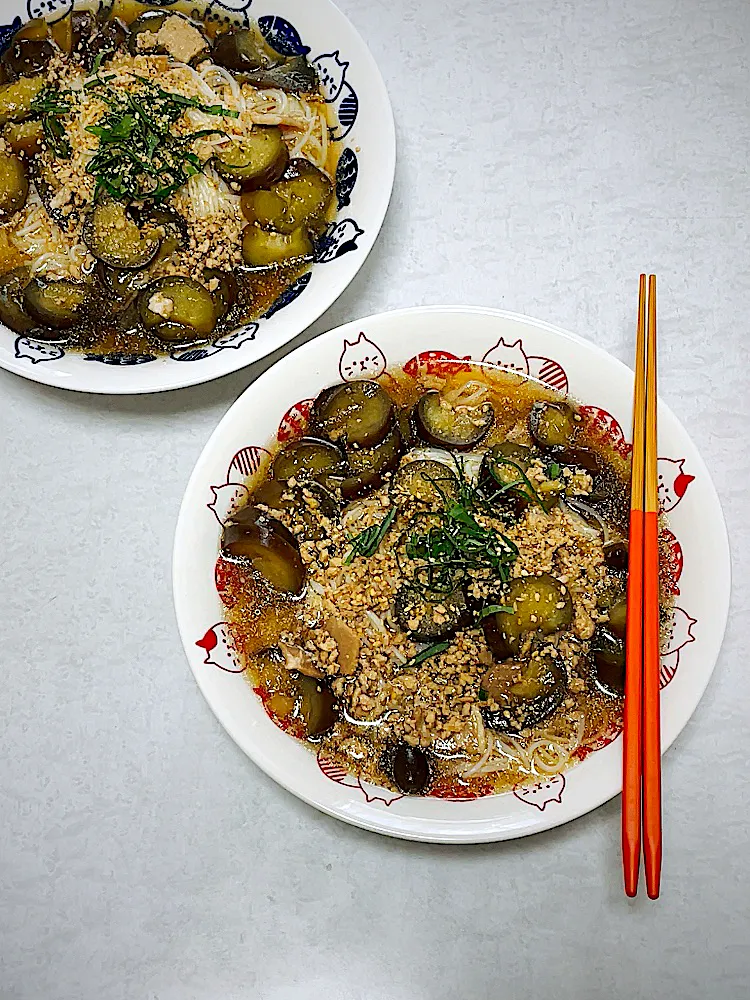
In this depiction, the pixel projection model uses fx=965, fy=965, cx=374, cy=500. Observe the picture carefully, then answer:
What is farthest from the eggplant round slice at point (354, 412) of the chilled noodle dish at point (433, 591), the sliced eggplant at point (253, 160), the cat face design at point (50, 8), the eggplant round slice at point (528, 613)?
the cat face design at point (50, 8)

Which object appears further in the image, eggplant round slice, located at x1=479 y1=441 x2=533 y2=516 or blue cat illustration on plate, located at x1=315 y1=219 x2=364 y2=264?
blue cat illustration on plate, located at x1=315 y1=219 x2=364 y2=264

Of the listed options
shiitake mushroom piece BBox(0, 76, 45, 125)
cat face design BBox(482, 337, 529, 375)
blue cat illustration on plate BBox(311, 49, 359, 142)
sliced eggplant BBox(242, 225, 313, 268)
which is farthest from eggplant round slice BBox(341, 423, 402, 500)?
shiitake mushroom piece BBox(0, 76, 45, 125)

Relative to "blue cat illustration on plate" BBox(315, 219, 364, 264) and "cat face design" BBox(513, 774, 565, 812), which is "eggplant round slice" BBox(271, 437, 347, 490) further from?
"cat face design" BBox(513, 774, 565, 812)

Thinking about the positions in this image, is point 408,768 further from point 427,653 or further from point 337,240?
point 337,240

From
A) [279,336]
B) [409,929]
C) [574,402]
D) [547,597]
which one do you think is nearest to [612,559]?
[547,597]

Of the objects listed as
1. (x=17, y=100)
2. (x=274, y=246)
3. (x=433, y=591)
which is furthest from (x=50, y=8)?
(x=433, y=591)
